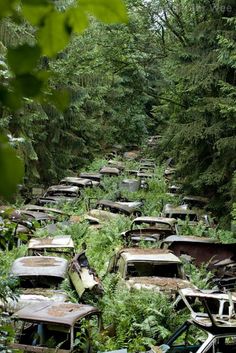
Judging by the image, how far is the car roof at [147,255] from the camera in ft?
38.4

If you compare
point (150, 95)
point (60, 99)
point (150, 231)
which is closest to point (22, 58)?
point (60, 99)

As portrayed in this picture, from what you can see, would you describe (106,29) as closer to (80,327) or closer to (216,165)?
(216,165)

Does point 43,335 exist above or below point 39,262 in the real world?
below

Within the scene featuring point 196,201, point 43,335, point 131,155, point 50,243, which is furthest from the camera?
point 131,155

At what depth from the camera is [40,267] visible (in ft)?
37.6

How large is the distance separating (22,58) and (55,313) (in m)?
7.60

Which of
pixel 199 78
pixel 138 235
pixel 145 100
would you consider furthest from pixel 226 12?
pixel 145 100

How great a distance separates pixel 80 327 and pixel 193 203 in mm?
17014

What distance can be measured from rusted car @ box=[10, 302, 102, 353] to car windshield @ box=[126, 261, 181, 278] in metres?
3.06

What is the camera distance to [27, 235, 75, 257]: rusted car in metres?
13.6

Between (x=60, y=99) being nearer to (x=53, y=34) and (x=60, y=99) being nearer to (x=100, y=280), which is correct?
(x=53, y=34)

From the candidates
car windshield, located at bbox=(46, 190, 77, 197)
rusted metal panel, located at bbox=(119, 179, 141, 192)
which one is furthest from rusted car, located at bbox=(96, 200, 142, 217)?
rusted metal panel, located at bbox=(119, 179, 141, 192)

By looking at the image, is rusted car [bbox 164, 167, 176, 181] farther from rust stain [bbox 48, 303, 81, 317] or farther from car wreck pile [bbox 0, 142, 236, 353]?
rust stain [bbox 48, 303, 81, 317]

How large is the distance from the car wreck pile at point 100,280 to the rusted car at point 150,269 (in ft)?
0.06
